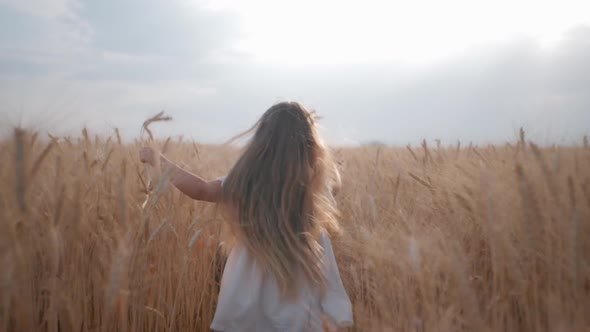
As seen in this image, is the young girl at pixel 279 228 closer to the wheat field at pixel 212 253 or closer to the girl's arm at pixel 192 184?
the girl's arm at pixel 192 184

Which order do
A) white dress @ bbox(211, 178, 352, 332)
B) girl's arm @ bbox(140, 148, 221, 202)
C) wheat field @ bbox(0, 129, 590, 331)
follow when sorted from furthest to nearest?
girl's arm @ bbox(140, 148, 221, 202) < white dress @ bbox(211, 178, 352, 332) < wheat field @ bbox(0, 129, 590, 331)

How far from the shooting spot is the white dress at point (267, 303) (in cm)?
140

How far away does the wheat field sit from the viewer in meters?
0.86

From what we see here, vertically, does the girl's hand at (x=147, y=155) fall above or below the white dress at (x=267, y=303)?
above

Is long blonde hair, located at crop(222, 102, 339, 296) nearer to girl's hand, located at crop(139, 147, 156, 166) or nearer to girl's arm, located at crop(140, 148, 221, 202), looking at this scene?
girl's arm, located at crop(140, 148, 221, 202)

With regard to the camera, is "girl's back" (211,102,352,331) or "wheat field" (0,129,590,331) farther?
"girl's back" (211,102,352,331)

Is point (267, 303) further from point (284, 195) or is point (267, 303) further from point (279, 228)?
point (284, 195)

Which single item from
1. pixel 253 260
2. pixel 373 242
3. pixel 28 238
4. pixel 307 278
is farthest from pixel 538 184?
pixel 28 238

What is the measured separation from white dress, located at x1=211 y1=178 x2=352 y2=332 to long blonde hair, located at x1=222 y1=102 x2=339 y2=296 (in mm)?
48

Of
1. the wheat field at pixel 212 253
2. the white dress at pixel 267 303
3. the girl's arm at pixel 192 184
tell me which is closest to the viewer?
the wheat field at pixel 212 253

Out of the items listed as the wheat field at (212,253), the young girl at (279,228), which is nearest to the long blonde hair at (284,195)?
the young girl at (279,228)

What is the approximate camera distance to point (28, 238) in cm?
103

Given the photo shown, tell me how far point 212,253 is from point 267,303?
39cm

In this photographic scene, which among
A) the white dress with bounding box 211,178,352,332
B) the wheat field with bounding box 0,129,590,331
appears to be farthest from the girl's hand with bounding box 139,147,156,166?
the white dress with bounding box 211,178,352,332
